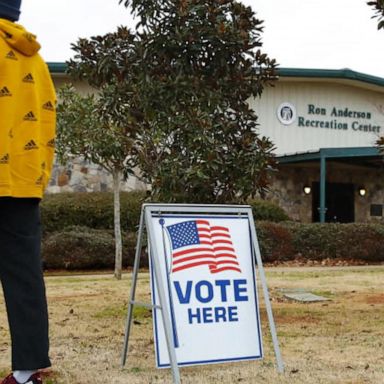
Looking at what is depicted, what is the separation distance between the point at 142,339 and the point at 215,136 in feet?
6.89

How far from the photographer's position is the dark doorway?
2583 centimetres

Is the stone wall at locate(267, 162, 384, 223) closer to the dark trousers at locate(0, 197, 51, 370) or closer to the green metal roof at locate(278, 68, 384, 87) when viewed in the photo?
the green metal roof at locate(278, 68, 384, 87)

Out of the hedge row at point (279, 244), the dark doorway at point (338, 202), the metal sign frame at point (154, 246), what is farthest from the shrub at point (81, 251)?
the metal sign frame at point (154, 246)

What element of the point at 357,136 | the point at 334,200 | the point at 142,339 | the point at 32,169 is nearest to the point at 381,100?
the point at 357,136

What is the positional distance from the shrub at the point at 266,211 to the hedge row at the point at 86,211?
11.6 feet

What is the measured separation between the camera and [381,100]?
88.7 ft

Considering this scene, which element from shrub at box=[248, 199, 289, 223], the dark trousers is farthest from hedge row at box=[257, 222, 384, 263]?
the dark trousers

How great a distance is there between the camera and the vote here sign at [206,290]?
15.4 feet

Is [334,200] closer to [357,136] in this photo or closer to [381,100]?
[357,136]

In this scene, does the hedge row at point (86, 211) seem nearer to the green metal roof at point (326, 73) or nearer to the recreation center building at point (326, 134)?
the recreation center building at point (326, 134)

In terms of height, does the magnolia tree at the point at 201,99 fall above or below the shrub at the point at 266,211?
above

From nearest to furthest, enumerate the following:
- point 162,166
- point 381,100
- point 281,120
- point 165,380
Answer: point 165,380 < point 162,166 < point 281,120 < point 381,100

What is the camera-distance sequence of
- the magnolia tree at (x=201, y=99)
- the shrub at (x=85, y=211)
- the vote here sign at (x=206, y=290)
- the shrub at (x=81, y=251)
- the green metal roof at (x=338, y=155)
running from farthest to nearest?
the green metal roof at (x=338, y=155) < the shrub at (x=85, y=211) < the shrub at (x=81, y=251) < the magnolia tree at (x=201, y=99) < the vote here sign at (x=206, y=290)

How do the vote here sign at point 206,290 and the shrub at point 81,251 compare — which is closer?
the vote here sign at point 206,290
